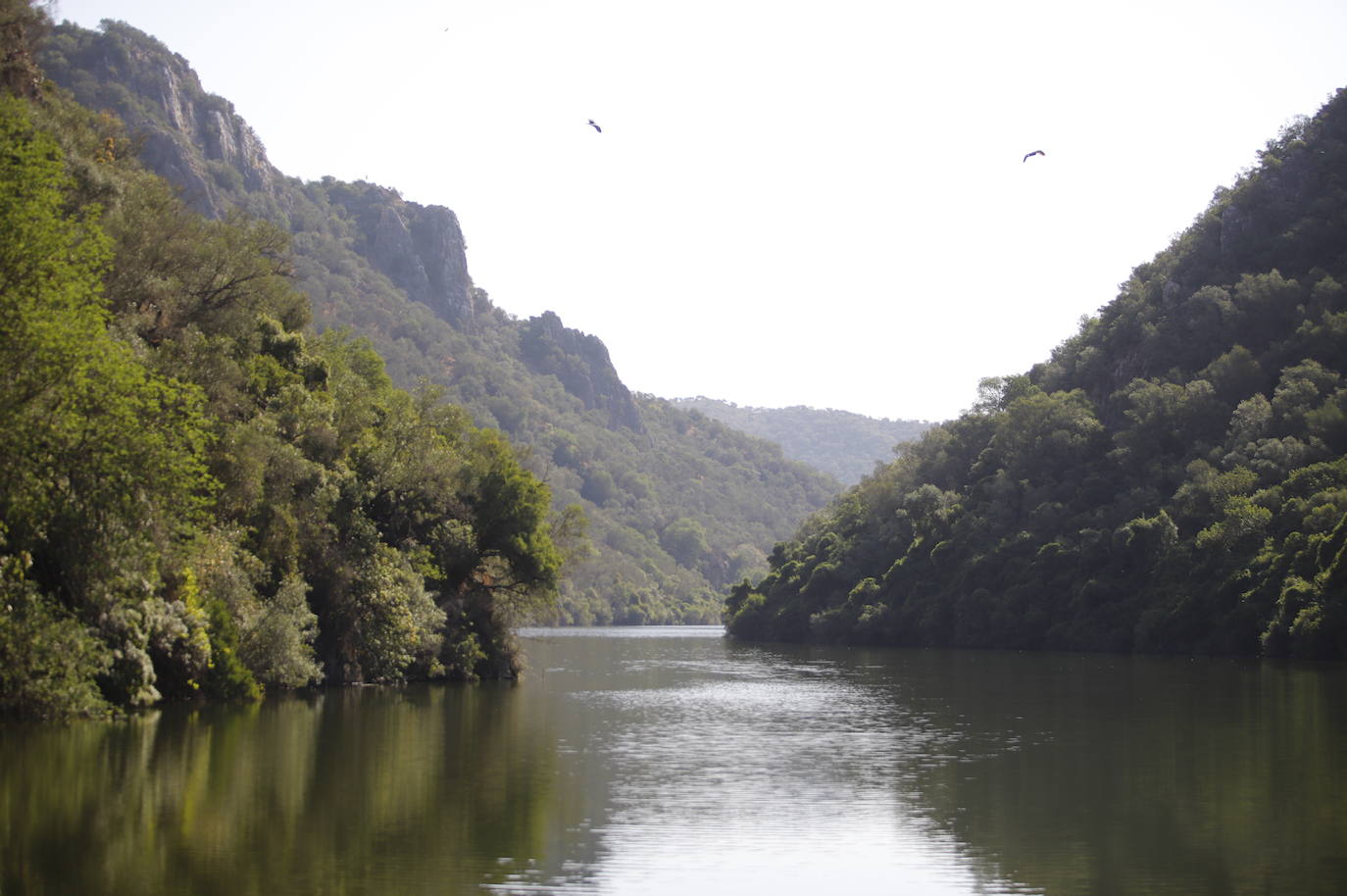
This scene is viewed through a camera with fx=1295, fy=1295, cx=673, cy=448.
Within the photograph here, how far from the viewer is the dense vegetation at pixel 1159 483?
86.0 m

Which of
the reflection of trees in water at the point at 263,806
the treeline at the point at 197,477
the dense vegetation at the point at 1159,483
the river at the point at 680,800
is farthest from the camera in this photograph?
the dense vegetation at the point at 1159,483

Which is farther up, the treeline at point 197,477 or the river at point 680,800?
the treeline at point 197,477

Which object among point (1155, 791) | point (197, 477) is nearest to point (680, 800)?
point (1155, 791)

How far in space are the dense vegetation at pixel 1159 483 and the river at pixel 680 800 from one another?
142ft

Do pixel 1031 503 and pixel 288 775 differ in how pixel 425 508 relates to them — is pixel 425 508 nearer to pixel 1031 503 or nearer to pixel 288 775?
pixel 288 775

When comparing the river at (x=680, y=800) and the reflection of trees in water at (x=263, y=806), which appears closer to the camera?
the reflection of trees in water at (x=263, y=806)

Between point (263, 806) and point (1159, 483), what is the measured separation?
9386 centimetres

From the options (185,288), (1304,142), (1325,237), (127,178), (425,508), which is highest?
(1304,142)

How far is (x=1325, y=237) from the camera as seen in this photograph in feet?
376

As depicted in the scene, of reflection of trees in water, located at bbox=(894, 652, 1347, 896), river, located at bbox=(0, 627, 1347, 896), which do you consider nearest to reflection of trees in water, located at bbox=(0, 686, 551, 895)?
river, located at bbox=(0, 627, 1347, 896)

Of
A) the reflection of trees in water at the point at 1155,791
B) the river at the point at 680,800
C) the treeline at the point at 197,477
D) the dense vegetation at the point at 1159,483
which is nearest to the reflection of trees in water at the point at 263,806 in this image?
the river at the point at 680,800

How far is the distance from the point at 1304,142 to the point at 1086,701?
314ft

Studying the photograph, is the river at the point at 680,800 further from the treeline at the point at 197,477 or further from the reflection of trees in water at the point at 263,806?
the treeline at the point at 197,477

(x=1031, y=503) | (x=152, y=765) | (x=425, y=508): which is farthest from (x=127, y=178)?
(x=1031, y=503)
